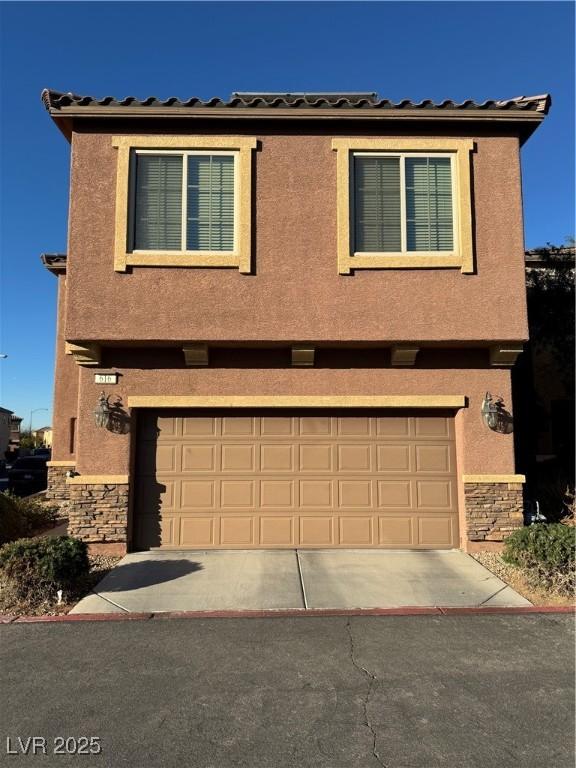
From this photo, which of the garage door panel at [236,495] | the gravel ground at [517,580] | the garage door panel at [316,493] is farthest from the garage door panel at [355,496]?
the gravel ground at [517,580]

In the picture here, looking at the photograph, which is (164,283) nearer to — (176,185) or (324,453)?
(176,185)

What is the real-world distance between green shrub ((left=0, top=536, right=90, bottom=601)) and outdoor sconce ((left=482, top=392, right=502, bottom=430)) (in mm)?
6225

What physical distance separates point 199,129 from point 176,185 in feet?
3.21

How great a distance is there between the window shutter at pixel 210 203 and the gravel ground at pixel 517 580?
614cm

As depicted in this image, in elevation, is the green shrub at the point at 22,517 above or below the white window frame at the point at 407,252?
below

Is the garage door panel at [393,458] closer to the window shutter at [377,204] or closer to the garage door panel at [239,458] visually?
the garage door panel at [239,458]

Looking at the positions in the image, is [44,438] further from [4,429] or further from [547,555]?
[547,555]

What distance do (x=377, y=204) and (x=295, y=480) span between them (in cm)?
463

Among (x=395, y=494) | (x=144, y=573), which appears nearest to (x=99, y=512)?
(x=144, y=573)

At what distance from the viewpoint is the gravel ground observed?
250 inches

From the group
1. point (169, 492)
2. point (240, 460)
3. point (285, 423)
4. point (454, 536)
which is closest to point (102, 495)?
point (169, 492)

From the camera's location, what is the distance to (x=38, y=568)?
629cm

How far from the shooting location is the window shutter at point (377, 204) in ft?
28.0

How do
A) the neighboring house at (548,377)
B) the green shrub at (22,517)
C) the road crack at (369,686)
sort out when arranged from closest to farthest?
1. the road crack at (369,686)
2. the green shrub at (22,517)
3. the neighboring house at (548,377)
